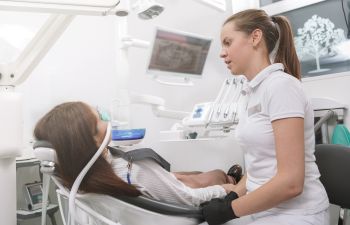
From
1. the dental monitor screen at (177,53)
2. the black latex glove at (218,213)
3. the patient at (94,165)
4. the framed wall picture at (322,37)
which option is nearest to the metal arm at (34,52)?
the patient at (94,165)

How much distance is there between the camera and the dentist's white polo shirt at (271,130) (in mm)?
966

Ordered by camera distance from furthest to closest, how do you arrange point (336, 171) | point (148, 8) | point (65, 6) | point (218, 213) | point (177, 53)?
point (177, 53)
point (148, 8)
point (336, 171)
point (65, 6)
point (218, 213)

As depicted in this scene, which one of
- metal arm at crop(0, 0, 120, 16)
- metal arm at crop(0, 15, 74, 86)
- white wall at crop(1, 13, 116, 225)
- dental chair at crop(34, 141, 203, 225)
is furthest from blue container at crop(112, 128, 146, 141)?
white wall at crop(1, 13, 116, 225)

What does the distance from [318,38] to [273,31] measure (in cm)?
156

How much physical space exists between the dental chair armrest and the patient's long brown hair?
0.06 feet

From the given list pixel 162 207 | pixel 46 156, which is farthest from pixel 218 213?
pixel 46 156

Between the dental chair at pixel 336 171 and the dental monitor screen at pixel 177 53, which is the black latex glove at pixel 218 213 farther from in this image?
the dental monitor screen at pixel 177 53

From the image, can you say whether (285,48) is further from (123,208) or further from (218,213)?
(123,208)

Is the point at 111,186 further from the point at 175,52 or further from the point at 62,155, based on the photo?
the point at 175,52

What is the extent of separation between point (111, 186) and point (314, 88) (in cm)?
200

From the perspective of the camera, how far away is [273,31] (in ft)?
3.76

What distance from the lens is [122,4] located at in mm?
1171

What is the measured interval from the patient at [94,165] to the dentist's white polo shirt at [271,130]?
0.88ft

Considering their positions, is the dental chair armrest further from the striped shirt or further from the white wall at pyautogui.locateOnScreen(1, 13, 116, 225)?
the white wall at pyautogui.locateOnScreen(1, 13, 116, 225)
